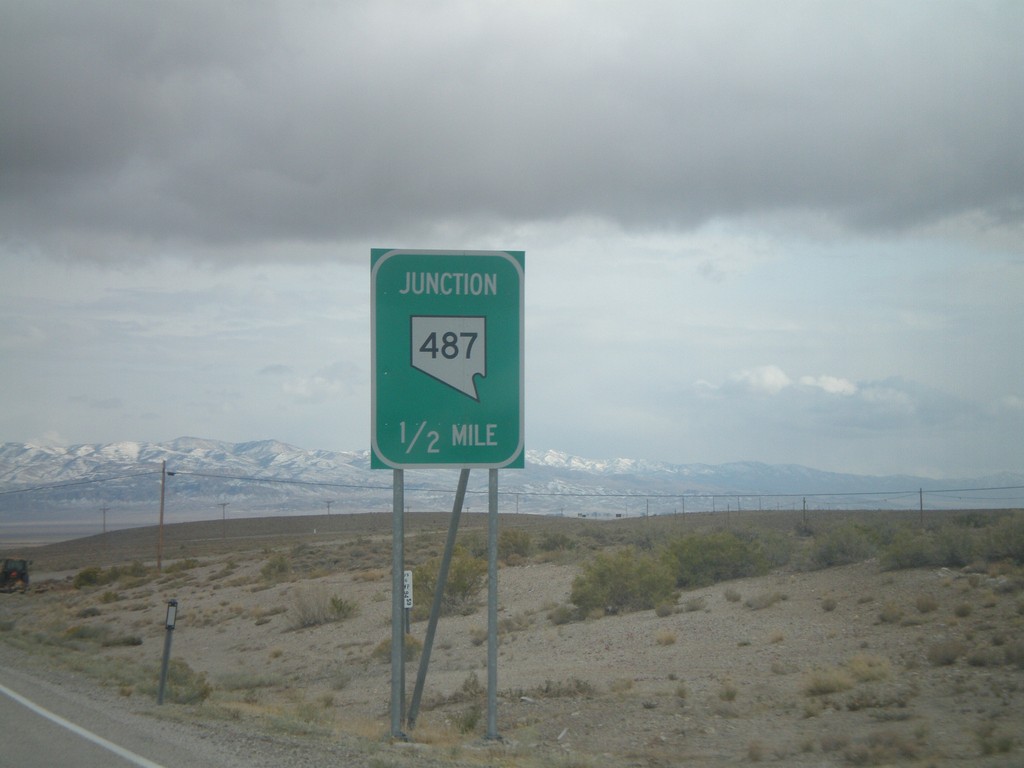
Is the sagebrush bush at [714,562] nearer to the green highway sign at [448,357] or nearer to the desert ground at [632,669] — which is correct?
the desert ground at [632,669]

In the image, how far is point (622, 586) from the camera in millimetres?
28812

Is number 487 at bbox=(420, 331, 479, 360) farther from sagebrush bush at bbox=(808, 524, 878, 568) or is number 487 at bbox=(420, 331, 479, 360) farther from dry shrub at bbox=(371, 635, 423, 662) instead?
sagebrush bush at bbox=(808, 524, 878, 568)

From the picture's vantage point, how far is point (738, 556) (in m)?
31.4

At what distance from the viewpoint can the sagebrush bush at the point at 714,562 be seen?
3098 cm

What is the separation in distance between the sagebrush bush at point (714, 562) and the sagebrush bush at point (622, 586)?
1981 millimetres

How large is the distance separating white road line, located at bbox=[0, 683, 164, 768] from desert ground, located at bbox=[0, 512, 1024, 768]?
4.02 ft

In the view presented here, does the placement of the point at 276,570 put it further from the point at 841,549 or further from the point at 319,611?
the point at 841,549

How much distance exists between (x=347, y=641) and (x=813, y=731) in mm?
21029

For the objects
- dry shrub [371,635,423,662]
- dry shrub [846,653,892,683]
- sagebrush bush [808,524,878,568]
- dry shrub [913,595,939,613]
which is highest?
sagebrush bush [808,524,878,568]

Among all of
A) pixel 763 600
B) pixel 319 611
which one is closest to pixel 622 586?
pixel 763 600

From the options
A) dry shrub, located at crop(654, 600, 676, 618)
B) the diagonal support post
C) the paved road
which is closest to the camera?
the paved road

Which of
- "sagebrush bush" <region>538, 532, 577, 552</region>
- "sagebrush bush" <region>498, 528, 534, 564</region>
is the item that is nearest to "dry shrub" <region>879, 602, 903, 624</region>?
"sagebrush bush" <region>498, 528, 534, 564</region>

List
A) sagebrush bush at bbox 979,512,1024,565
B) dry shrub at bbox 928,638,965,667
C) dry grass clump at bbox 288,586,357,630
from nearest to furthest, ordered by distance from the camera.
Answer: dry shrub at bbox 928,638,965,667, sagebrush bush at bbox 979,512,1024,565, dry grass clump at bbox 288,586,357,630

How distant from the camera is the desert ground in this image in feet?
37.8
